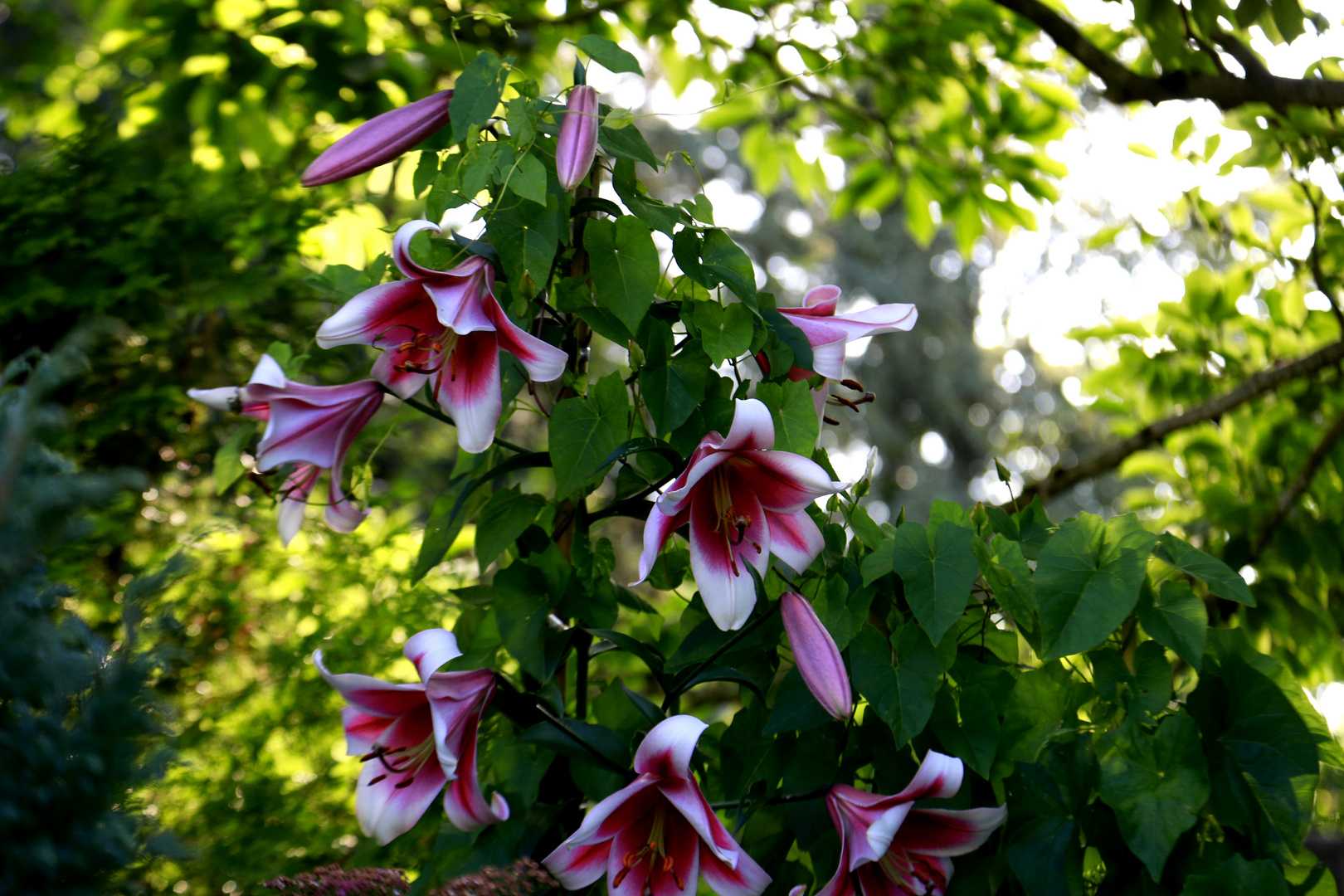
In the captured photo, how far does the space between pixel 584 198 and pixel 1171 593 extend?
741 mm

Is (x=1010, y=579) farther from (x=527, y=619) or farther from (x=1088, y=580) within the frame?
(x=527, y=619)

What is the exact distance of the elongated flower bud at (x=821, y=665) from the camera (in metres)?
0.82

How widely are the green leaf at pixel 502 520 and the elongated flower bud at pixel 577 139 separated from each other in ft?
1.10

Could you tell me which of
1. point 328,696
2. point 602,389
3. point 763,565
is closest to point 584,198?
point 602,389

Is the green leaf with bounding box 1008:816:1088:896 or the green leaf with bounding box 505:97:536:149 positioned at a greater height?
the green leaf with bounding box 505:97:536:149

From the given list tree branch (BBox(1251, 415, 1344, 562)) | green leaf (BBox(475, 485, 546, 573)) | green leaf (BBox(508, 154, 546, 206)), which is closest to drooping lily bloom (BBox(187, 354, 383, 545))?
green leaf (BBox(475, 485, 546, 573))

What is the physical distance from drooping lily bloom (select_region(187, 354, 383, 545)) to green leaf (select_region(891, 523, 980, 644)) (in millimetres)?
582

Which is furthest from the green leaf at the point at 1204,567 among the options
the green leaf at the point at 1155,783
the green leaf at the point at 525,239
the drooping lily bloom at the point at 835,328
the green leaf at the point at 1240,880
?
the green leaf at the point at 525,239

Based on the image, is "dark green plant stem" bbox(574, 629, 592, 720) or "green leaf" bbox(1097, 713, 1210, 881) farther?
"dark green plant stem" bbox(574, 629, 592, 720)

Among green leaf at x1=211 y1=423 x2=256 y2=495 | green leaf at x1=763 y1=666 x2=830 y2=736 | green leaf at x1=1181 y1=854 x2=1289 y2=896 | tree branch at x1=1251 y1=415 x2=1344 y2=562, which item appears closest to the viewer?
green leaf at x1=1181 y1=854 x2=1289 y2=896

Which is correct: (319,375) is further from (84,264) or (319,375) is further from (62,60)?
(62,60)

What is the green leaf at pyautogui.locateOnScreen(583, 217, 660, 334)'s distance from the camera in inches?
34.9

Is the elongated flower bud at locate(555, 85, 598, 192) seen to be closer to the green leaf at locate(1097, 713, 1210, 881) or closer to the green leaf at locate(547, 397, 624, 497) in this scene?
the green leaf at locate(547, 397, 624, 497)

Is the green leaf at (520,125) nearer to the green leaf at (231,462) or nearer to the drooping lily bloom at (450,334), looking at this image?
the drooping lily bloom at (450,334)
